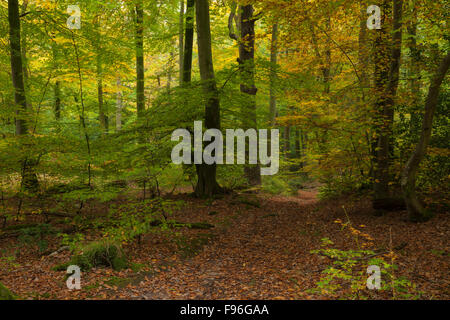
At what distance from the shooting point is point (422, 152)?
5.64 meters

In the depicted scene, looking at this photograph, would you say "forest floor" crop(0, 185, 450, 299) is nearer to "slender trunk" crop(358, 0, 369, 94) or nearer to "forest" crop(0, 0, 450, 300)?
"forest" crop(0, 0, 450, 300)

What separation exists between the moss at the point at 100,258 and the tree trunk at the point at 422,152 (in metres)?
5.90

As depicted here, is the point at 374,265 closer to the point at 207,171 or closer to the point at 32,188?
the point at 207,171

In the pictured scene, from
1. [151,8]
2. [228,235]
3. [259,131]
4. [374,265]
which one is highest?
[151,8]

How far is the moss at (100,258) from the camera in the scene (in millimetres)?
4910

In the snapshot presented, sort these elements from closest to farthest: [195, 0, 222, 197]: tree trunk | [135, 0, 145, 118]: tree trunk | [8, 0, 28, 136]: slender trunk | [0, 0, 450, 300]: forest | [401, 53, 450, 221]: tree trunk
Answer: [0, 0, 450, 300]: forest
[401, 53, 450, 221]: tree trunk
[8, 0, 28, 136]: slender trunk
[195, 0, 222, 197]: tree trunk
[135, 0, 145, 118]: tree trunk

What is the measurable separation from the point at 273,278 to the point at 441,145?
5218 millimetres

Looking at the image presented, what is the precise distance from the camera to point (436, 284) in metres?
3.92

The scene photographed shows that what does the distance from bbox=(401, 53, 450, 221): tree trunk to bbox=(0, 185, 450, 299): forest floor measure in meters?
0.31

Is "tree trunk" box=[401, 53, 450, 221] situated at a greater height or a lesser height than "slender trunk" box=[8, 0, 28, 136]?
lesser

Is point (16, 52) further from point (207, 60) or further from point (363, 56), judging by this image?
point (363, 56)

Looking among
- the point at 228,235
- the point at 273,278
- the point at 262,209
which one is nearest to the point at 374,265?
the point at 273,278

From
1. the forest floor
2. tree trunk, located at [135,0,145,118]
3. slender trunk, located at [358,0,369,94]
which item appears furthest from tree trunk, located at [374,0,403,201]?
tree trunk, located at [135,0,145,118]

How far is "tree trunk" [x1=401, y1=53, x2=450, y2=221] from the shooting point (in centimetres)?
528
